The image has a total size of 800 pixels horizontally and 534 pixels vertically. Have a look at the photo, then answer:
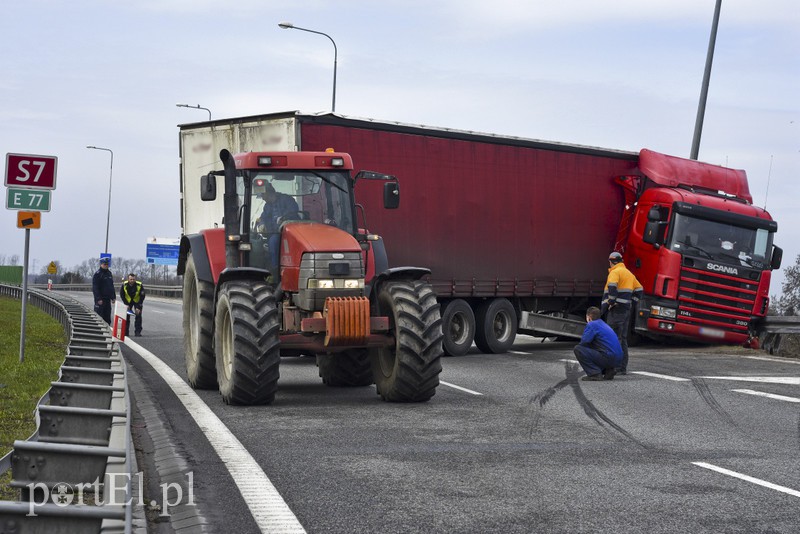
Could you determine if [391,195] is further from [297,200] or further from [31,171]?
[31,171]

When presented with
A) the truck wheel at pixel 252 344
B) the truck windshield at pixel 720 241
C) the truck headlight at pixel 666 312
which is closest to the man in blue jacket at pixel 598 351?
the truck wheel at pixel 252 344

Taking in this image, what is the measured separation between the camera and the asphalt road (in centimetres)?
637

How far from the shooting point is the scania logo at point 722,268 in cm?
2253

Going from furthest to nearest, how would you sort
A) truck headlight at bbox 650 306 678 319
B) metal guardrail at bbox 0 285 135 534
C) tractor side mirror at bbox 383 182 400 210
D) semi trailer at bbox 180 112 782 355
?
truck headlight at bbox 650 306 678 319
semi trailer at bbox 180 112 782 355
tractor side mirror at bbox 383 182 400 210
metal guardrail at bbox 0 285 135 534

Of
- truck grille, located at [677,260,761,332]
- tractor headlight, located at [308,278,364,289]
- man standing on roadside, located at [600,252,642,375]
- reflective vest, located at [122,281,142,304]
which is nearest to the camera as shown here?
tractor headlight, located at [308,278,364,289]

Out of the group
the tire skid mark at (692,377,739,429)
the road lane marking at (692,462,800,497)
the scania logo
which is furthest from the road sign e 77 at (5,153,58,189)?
the scania logo

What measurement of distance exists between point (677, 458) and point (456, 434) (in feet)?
6.54

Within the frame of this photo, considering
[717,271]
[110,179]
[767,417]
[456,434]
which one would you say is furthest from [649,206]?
[110,179]

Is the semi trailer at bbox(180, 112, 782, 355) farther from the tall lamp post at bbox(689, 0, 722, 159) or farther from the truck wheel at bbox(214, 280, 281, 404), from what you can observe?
the truck wheel at bbox(214, 280, 281, 404)

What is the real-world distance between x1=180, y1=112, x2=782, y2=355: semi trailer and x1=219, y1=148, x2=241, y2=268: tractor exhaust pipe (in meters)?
5.26

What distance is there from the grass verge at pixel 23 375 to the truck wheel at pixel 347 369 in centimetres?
338

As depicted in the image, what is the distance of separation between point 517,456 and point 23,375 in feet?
26.8

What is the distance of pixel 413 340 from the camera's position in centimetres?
1162

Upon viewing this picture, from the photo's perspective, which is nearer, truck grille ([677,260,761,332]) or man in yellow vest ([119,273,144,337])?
truck grille ([677,260,761,332])
